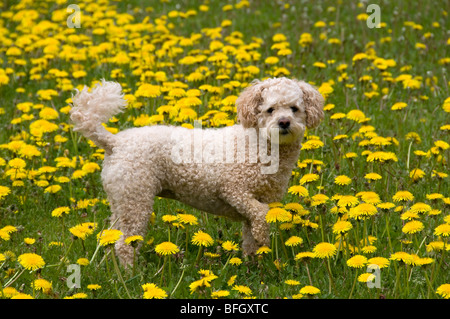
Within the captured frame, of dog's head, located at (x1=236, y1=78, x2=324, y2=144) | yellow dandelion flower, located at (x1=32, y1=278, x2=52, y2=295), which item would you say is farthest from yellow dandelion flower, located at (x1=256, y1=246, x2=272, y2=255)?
yellow dandelion flower, located at (x1=32, y1=278, x2=52, y2=295)

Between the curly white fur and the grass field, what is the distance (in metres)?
0.21

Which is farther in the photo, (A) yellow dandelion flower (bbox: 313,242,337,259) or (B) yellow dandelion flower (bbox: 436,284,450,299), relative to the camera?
(A) yellow dandelion flower (bbox: 313,242,337,259)

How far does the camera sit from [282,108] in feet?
17.0

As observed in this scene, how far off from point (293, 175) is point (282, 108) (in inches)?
53.9

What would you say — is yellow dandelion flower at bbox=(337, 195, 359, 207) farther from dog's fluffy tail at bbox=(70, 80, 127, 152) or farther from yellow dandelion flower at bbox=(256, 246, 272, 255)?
dog's fluffy tail at bbox=(70, 80, 127, 152)

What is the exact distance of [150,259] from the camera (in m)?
5.43

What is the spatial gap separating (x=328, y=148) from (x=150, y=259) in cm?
210

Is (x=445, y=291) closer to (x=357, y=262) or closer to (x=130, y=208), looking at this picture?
(x=357, y=262)

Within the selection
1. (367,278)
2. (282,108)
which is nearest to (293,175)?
(282,108)

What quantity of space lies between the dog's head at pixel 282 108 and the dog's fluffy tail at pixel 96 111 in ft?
3.04

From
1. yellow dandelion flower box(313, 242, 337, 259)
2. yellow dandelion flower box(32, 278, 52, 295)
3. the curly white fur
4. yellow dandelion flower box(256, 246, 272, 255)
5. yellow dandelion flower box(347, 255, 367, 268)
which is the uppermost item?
the curly white fur

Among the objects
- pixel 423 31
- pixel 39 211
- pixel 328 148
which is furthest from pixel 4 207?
pixel 423 31

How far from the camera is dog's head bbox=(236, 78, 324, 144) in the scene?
509 cm

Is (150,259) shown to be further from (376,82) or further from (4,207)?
(376,82)
